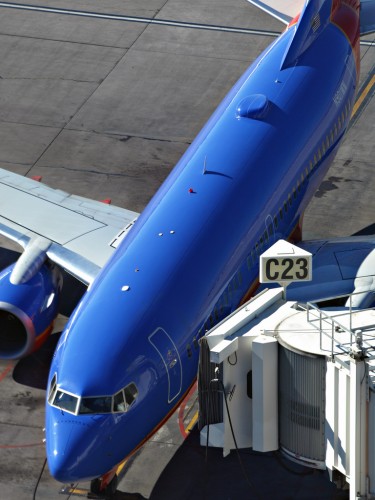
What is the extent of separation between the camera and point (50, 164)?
47.4 meters

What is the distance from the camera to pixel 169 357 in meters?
29.7

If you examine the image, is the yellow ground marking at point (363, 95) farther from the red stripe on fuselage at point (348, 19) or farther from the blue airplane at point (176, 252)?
the red stripe on fuselage at point (348, 19)

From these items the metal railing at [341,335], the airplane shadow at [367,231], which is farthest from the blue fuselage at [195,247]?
the metal railing at [341,335]

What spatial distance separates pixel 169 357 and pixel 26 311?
21.9 feet

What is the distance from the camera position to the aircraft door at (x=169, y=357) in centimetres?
2958

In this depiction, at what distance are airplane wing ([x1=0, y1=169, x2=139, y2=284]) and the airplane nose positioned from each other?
801cm

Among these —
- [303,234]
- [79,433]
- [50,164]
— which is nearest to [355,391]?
[79,433]

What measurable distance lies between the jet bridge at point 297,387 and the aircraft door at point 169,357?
14.3ft

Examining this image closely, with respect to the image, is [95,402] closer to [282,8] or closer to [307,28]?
[307,28]

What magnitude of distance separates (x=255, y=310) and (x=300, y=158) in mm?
12711

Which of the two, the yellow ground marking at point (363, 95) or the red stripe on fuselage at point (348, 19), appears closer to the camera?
the red stripe on fuselage at point (348, 19)

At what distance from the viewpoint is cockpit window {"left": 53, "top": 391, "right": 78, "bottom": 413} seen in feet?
92.7

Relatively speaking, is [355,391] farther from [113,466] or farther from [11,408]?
[11,408]

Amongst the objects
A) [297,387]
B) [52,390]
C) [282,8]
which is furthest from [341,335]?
[282,8]
